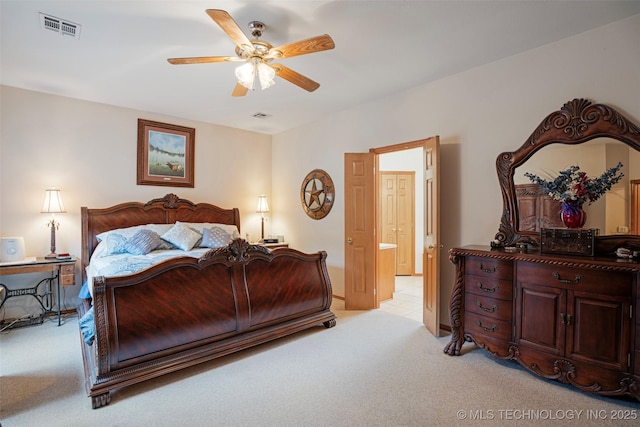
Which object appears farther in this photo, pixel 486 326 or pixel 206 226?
pixel 206 226

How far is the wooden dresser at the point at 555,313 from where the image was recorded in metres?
2.13

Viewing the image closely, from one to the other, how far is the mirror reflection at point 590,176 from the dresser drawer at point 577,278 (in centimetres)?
55

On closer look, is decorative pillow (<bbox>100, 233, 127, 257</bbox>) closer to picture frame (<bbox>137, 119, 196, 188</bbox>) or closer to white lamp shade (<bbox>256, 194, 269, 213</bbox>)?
picture frame (<bbox>137, 119, 196, 188</bbox>)

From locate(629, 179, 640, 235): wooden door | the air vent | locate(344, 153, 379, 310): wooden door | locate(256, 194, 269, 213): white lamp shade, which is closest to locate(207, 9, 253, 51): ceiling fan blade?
the air vent

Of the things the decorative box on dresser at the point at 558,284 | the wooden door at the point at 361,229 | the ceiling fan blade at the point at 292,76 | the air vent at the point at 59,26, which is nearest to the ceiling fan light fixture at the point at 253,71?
the ceiling fan blade at the point at 292,76

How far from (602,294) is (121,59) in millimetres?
4542

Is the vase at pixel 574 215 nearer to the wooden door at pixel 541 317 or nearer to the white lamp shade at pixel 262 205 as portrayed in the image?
the wooden door at pixel 541 317

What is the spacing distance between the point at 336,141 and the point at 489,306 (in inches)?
124

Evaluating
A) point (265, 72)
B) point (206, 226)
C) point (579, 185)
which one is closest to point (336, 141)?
point (206, 226)

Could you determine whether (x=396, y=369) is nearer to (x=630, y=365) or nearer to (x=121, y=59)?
(x=630, y=365)

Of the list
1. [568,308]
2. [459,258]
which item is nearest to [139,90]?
[459,258]

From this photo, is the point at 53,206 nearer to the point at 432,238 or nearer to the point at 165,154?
the point at 165,154

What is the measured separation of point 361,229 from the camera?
432cm

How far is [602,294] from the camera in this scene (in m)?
2.21
